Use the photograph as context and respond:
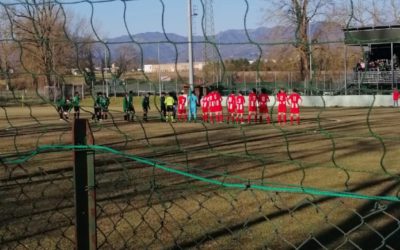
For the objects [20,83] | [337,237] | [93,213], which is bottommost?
[337,237]

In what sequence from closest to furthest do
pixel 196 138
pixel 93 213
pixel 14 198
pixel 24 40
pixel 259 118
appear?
pixel 93 213
pixel 24 40
pixel 14 198
pixel 196 138
pixel 259 118

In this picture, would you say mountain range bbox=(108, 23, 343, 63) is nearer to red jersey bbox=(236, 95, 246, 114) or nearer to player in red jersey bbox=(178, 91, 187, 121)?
red jersey bbox=(236, 95, 246, 114)

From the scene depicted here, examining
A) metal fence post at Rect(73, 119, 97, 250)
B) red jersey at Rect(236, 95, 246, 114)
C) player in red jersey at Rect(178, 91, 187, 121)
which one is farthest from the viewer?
player in red jersey at Rect(178, 91, 187, 121)

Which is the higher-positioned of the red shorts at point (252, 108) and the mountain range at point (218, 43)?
the mountain range at point (218, 43)

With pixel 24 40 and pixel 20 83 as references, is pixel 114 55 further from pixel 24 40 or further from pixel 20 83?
pixel 20 83

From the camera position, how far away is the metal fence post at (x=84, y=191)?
3301mm

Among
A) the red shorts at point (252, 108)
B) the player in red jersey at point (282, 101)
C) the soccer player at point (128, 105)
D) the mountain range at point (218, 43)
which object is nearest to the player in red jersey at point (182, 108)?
the red shorts at point (252, 108)

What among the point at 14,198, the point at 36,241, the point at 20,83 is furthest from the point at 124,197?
the point at 20,83

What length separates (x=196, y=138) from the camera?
18438mm

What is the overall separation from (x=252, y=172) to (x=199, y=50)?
6.49 meters

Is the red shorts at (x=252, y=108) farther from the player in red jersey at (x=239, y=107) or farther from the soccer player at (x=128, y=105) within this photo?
the soccer player at (x=128, y=105)

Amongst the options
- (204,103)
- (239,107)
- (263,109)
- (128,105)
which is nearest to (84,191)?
(128,105)

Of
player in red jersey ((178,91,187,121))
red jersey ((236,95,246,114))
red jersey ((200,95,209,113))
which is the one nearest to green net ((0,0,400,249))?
red jersey ((200,95,209,113))

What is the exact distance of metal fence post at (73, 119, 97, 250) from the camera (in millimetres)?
3301
